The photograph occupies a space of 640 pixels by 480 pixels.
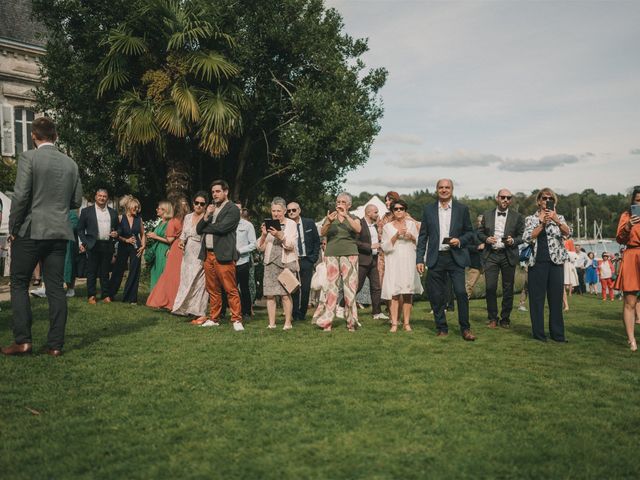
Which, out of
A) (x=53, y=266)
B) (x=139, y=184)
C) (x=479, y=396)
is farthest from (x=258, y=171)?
(x=479, y=396)

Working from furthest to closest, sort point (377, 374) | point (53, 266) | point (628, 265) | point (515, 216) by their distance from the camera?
point (515, 216), point (628, 265), point (53, 266), point (377, 374)

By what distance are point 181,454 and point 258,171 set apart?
19076mm

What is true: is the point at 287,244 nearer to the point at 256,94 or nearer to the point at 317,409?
the point at 317,409

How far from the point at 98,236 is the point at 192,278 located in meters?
2.58

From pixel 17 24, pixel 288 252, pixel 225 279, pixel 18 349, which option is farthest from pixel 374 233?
pixel 17 24

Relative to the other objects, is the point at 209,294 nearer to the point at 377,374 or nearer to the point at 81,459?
the point at 377,374

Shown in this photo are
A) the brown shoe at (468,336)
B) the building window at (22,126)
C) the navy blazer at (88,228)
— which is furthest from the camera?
the building window at (22,126)

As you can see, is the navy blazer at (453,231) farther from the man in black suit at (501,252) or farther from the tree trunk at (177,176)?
the tree trunk at (177,176)

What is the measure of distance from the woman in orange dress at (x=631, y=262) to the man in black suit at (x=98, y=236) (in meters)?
8.81

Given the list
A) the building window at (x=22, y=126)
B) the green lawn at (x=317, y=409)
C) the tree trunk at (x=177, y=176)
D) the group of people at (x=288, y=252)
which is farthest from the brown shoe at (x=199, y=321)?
the building window at (x=22, y=126)

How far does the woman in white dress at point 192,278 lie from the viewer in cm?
1052

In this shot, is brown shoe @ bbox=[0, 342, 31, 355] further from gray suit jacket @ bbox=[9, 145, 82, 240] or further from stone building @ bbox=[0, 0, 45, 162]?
stone building @ bbox=[0, 0, 45, 162]

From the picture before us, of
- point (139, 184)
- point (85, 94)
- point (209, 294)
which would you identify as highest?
point (85, 94)

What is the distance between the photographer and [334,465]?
3.69 m
